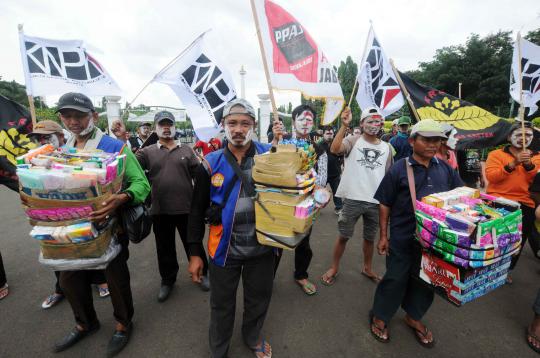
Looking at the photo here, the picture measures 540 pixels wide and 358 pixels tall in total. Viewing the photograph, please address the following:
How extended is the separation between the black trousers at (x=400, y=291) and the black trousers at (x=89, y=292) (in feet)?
7.59

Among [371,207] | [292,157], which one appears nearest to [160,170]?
[292,157]

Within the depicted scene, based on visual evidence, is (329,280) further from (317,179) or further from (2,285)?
(2,285)

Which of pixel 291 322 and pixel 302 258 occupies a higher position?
pixel 302 258

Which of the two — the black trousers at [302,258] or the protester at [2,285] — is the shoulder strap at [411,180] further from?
the protester at [2,285]

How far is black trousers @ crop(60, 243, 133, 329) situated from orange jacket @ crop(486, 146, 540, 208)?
425 cm

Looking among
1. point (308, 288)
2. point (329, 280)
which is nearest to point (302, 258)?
point (308, 288)

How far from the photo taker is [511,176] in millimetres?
3080

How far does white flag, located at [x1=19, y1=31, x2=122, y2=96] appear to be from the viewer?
2.92 meters

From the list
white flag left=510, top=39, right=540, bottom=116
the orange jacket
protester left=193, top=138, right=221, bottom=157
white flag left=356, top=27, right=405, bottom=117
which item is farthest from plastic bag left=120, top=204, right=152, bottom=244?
white flag left=510, top=39, right=540, bottom=116

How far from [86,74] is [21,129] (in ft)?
3.25

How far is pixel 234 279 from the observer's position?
6.20 feet

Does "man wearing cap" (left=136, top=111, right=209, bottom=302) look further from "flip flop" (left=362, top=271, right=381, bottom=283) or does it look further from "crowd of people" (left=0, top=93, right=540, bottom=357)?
"flip flop" (left=362, top=271, right=381, bottom=283)

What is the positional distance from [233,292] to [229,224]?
0.57 m

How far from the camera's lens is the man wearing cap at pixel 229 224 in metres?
1.76
